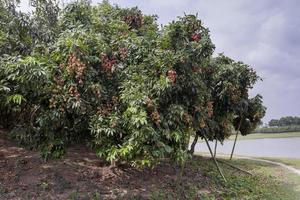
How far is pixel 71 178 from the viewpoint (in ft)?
29.7

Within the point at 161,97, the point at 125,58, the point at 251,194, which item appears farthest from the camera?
the point at 251,194

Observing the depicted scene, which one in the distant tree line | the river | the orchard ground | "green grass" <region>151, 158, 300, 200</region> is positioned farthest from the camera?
the distant tree line

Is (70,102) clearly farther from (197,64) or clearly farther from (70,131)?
(197,64)

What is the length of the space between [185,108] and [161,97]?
866mm

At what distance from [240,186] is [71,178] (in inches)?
244

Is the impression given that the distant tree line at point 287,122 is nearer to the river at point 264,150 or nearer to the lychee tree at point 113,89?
the river at point 264,150

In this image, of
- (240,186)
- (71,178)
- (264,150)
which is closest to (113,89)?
(71,178)

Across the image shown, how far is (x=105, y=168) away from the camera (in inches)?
397

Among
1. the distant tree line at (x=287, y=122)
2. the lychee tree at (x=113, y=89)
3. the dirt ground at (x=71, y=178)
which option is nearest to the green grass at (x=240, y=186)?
the dirt ground at (x=71, y=178)

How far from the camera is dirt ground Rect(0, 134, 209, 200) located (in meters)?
8.22

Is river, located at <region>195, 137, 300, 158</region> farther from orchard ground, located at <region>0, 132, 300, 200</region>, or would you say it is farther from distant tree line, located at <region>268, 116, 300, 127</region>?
distant tree line, located at <region>268, 116, 300, 127</region>

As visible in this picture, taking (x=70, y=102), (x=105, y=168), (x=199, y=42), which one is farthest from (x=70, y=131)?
(x=199, y=42)

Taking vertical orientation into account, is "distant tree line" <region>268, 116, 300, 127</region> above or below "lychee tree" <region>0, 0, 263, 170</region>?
above

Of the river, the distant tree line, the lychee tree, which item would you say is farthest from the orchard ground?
the distant tree line
